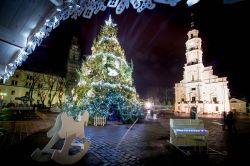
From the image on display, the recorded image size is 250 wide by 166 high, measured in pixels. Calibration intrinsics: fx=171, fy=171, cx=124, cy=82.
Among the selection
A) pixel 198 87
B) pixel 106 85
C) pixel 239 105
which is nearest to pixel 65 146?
pixel 106 85

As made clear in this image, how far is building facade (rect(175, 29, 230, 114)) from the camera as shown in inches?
2064

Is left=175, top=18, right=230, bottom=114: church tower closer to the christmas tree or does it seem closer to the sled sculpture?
the christmas tree

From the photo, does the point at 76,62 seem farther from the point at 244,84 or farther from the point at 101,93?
the point at 244,84

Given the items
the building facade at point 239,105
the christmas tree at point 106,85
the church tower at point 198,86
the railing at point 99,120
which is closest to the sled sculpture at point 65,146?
the railing at point 99,120

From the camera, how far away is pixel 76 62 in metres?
65.7

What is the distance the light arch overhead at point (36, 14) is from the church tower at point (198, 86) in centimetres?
5286

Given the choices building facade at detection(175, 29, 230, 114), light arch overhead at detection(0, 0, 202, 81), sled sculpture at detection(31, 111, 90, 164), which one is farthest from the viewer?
building facade at detection(175, 29, 230, 114)

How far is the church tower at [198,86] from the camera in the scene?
52.4m

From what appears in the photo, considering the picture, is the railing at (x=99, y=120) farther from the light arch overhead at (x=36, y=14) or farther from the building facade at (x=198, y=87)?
the building facade at (x=198, y=87)

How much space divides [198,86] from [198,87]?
0.34m

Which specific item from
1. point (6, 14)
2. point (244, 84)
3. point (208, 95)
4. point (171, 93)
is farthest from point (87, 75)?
point (171, 93)

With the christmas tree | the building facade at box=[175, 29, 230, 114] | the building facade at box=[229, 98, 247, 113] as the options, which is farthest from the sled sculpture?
the building facade at box=[229, 98, 247, 113]

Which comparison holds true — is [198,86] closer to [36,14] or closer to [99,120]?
[99,120]

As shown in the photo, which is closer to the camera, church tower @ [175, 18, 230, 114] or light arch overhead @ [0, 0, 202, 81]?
light arch overhead @ [0, 0, 202, 81]
